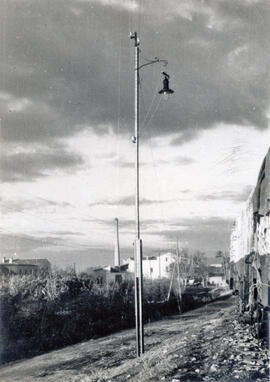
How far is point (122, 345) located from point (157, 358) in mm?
6554

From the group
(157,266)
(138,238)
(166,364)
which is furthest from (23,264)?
(166,364)

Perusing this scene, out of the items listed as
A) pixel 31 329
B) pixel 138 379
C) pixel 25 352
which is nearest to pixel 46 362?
pixel 25 352

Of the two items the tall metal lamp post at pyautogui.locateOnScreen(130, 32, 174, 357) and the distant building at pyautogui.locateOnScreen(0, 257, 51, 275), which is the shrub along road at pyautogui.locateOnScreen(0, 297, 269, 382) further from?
the distant building at pyautogui.locateOnScreen(0, 257, 51, 275)

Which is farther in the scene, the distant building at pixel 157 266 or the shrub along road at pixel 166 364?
the distant building at pixel 157 266

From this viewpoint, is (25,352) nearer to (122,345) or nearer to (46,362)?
(46,362)

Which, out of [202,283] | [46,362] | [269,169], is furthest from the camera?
[202,283]

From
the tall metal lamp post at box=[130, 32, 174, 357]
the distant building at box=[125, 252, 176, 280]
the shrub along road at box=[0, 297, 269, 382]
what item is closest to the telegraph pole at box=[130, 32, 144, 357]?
the tall metal lamp post at box=[130, 32, 174, 357]

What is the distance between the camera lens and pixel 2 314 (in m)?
18.1

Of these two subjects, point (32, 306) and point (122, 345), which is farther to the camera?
point (32, 306)

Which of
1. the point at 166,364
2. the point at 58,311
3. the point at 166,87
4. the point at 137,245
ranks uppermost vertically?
the point at 166,87

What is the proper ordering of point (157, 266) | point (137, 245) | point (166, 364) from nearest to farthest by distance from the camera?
point (166, 364) → point (137, 245) → point (157, 266)

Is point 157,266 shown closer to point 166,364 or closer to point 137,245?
point 137,245

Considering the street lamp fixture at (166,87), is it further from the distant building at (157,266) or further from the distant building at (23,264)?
the distant building at (157,266)

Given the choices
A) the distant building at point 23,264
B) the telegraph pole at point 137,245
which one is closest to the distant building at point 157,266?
the distant building at point 23,264
